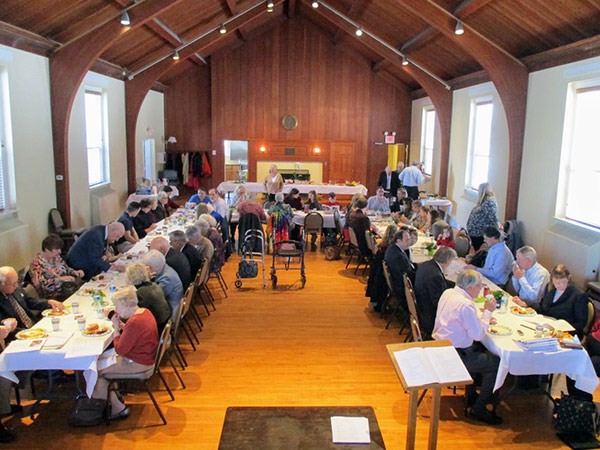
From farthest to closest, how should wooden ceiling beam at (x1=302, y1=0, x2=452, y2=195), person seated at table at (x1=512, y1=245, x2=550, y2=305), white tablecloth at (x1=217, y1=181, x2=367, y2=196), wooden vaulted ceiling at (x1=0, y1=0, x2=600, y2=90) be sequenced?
white tablecloth at (x1=217, y1=181, x2=367, y2=196), wooden ceiling beam at (x1=302, y1=0, x2=452, y2=195), wooden vaulted ceiling at (x1=0, y1=0, x2=600, y2=90), person seated at table at (x1=512, y1=245, x2=550, y2=305)

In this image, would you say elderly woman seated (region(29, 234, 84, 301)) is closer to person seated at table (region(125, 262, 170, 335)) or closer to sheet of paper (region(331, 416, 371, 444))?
person seated at table (region(125, 262, 170, 335))

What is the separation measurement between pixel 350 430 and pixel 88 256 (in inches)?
169

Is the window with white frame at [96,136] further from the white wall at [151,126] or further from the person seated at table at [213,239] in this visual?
the person seated at table at [213,239]

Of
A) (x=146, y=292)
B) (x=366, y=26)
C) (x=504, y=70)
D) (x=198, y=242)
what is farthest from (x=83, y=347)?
(x=366, y=26)

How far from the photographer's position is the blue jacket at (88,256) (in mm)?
6621

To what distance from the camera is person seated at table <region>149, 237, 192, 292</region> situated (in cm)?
637

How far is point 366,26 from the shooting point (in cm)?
1353

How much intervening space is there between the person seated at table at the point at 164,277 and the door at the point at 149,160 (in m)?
10.7

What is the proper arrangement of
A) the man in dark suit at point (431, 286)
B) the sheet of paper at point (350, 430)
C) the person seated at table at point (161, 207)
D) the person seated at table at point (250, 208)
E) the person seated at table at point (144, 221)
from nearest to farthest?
the sheet of paper at point (350, 430), the man in dark suit at point (431, 286), the person seated at table at point (250, 208), the person seated at table at point (144, 221), the person seated at table at point (161, 207)

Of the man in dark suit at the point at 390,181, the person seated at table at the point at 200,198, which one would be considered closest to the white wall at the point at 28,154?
the person seated at table at the point at 200,198

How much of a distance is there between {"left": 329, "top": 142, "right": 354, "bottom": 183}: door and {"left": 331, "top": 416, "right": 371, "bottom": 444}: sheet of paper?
14.9 metres

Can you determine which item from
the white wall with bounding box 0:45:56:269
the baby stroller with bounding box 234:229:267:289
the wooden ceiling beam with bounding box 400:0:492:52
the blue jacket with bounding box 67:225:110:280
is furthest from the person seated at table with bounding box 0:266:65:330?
the wooden ceiling beam with bounding box 400:0:492:52

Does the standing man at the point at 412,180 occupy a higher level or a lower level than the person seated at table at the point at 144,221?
higher

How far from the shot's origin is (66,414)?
4.93 m
